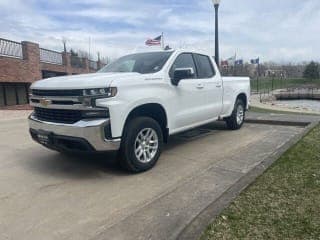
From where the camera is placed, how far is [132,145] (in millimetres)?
4562

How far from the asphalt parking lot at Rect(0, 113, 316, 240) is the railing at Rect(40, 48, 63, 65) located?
1484 centimetres

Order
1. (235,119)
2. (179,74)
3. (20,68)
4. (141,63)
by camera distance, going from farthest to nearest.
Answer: (20,68), (235,119), (141,63), (179,74)

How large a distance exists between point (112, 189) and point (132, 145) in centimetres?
70

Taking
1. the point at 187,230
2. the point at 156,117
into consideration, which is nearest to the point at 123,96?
the point at 156,117

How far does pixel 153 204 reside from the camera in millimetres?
3662

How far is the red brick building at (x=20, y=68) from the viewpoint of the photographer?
54.4 feet

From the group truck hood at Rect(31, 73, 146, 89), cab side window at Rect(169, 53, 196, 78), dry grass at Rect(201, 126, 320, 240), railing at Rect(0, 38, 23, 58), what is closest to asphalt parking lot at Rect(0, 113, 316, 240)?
dry grass at Rect(201, 126, 320, 240)

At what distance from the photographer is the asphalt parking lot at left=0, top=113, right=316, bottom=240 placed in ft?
10.4

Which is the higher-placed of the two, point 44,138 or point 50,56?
point 50,56

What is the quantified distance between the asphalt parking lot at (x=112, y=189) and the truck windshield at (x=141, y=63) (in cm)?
158

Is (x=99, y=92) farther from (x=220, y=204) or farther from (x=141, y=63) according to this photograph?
(x=220, y=204)

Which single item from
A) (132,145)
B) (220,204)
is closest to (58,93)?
(132,145)

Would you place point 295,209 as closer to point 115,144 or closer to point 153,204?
point 153,204

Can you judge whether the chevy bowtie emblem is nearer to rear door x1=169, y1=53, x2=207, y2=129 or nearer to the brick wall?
rear door x1=169, y1=53, x2=207, y2=129
